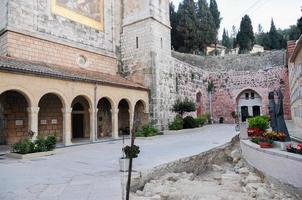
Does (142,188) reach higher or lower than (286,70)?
lower

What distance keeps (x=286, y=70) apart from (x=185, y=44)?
1246 centimetres

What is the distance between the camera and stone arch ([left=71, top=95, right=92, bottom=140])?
17578 mm

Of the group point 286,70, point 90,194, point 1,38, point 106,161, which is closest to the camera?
point 90,194

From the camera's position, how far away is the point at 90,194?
16.1 ft

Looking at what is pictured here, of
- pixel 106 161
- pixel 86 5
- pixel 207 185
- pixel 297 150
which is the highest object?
pixel 86 5

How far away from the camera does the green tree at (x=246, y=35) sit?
124 feet

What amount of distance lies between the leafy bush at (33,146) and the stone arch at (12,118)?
3.47 m

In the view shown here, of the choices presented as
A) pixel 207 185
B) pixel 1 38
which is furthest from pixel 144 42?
pixel 207 185

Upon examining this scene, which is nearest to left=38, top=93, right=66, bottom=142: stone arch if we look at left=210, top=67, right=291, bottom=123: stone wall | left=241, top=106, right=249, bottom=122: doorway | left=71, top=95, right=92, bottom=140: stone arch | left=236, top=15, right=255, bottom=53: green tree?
left=71, top=95, right=92, bottom=140: stone arch

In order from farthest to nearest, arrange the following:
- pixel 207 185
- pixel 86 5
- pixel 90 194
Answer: pixel 86 5
pixel 207 185
pixel 90 194

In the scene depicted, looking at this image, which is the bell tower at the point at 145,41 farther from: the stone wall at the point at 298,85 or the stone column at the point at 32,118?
the stone column at the point at 32,118

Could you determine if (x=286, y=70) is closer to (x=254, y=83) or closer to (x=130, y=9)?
(x=254, y=83)

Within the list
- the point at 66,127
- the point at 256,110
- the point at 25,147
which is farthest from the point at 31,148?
the point at 256,110

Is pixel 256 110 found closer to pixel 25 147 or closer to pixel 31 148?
pixel 31 148
